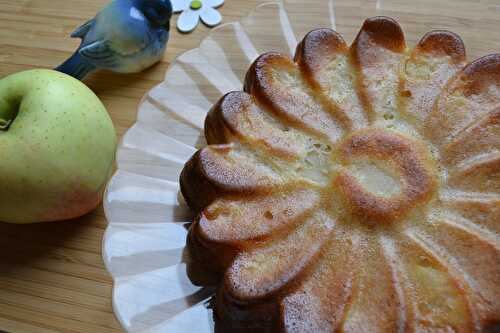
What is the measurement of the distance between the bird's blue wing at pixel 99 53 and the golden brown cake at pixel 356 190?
0.55 meters

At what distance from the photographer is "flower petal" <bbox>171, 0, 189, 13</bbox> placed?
2363 millimetres

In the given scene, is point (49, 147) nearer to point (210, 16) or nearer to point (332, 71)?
point (332, 71)

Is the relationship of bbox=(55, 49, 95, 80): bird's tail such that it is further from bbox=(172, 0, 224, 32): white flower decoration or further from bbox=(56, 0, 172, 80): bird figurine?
bbox=(172, 0, 224, 32): white flower decoration

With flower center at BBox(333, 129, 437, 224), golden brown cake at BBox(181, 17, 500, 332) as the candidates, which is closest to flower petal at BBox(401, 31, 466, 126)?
golden brown cake at BBox(181, 17, 500, 332)

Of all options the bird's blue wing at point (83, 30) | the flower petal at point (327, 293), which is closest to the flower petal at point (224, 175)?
the flower petal at point (327, 293)

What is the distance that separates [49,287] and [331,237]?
882mm

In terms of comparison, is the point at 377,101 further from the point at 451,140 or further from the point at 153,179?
the point at 153,179

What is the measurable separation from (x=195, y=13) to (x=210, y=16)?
0.07 metres

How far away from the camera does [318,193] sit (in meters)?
1.51

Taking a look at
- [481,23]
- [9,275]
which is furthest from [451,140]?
[9,275]

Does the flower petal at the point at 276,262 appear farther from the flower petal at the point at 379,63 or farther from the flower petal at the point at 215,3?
the flower petal at the point at 215,3

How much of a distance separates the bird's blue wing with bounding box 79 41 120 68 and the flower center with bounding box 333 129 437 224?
964 mm

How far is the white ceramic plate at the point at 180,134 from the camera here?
1514 mm

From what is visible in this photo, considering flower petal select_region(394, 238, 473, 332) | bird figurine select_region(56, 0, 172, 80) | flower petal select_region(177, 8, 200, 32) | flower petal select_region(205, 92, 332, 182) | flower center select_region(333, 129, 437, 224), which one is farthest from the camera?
flower petal select_region(177, 8, 200, 32)
